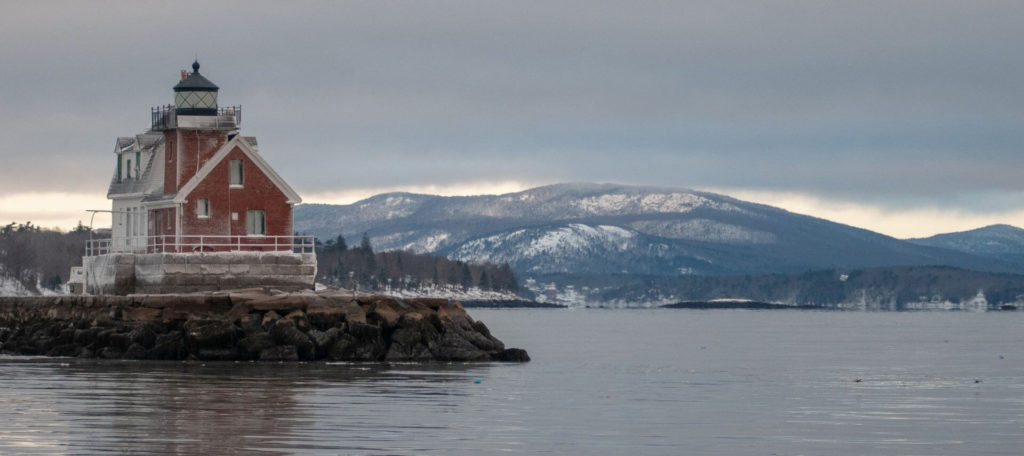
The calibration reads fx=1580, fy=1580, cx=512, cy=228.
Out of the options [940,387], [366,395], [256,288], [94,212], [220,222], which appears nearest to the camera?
[366,395]

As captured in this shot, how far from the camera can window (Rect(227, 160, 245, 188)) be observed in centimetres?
7638

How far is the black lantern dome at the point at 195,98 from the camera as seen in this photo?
258 ft

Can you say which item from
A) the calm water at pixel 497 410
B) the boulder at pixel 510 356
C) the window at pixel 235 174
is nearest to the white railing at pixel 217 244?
the window at pixel 235 174

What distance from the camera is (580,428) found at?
128 ft

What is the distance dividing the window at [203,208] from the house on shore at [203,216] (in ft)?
0.16

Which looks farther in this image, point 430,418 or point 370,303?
point 370,303

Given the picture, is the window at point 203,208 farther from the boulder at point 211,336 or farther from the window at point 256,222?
the boulder at point 211,336

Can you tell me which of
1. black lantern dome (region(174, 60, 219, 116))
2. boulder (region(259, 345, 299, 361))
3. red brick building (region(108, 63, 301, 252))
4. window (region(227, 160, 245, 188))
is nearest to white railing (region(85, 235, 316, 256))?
red brick building (region(108, 63, 301, 252))

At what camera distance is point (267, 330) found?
210 ft

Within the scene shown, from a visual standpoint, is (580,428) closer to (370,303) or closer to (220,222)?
(370,303)

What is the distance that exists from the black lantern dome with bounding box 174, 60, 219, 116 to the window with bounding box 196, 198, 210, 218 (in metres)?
5.13

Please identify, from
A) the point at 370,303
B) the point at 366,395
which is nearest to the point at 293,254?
the point at 370,303

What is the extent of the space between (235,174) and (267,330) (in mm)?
14515

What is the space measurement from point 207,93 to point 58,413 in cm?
4203
